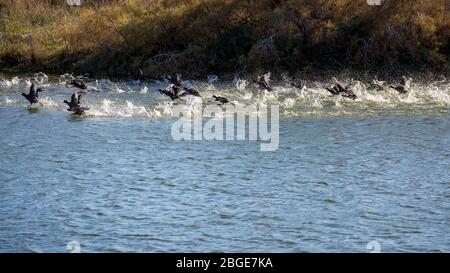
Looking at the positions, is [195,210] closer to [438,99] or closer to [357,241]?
[357,241]

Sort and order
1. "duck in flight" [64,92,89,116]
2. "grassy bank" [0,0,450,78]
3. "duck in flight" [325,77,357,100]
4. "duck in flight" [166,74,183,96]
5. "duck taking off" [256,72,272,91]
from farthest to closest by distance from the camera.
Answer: "grassy bank" [0,0,450,78], "duck taking off" [256,72,272,91], "duck in flight" [166,74,183,96], "duck in flight" [325,77,357,100], "duck in flight" [64,92,89,116]

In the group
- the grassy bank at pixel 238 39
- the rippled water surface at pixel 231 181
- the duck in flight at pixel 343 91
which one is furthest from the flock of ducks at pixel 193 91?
the grassy bank at pixel 238 39

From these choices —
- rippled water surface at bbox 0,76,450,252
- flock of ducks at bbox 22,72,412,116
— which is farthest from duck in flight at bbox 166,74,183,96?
rippled water surface at bbox 0,76,450,252

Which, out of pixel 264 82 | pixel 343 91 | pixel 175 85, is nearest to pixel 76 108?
pixel 175 85

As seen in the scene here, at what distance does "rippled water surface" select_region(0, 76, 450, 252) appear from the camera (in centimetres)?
1173

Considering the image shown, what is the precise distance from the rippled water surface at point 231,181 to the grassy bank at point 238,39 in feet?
19.5

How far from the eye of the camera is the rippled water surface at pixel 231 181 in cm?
1173

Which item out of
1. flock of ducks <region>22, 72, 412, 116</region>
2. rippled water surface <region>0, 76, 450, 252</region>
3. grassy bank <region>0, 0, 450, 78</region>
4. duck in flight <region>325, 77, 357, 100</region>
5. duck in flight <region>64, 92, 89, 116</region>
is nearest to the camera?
rippled water surface <region>0, 76, 450, 252</region>

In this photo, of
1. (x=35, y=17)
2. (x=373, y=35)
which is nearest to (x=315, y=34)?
(x=373, y=35)

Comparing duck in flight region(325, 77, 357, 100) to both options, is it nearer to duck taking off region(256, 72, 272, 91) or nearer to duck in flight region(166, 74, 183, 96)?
duck taking off region(256, 72, 272, 91)

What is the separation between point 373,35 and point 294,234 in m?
18.0

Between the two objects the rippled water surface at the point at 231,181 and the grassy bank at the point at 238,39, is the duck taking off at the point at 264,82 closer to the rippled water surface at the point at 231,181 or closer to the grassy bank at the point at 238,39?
the rippled water surface at the point at 231,181

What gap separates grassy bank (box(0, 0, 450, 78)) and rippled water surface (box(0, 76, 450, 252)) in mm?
5929

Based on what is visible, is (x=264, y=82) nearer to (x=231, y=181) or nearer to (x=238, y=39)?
(x=238, y=39)
